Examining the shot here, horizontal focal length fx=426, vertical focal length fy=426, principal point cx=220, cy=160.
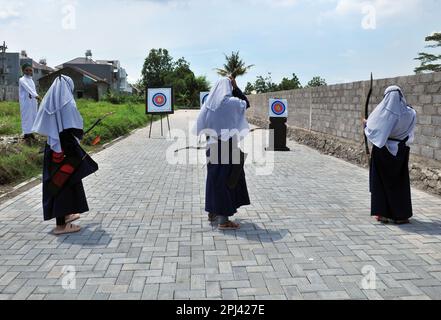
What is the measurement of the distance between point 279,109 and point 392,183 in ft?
28.0

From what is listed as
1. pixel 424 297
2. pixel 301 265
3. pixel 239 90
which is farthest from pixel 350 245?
pixel 239 90

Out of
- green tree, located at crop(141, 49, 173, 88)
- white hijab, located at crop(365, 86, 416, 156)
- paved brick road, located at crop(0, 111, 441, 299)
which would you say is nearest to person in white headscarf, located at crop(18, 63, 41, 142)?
paved brick road, located at crop(0, 111, 441, 299)

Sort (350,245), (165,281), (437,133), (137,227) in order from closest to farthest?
(165,281) → (350,245) → (137,227) → (437,133)

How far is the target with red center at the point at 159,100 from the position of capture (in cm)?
1772

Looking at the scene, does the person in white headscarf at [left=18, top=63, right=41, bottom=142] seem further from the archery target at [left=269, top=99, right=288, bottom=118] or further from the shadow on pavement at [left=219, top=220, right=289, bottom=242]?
the shadow on pavement at [left=219, top=220, right=289, bottom=242]

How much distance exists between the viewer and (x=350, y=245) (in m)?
4.55

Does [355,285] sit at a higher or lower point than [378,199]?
→ lower

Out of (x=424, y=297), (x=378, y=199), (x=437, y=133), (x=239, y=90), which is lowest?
(x=424, y=297)

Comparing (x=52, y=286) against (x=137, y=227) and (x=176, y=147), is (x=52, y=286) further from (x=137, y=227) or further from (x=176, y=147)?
(x=176, y=147)

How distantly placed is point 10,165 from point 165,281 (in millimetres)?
5874

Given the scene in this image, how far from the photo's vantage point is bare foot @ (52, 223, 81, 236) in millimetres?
4941

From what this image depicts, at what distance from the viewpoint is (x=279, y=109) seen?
44.6 feet

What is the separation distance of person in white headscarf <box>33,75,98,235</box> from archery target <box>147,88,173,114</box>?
12807mm

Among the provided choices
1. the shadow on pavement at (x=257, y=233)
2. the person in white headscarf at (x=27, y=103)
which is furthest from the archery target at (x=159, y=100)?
the shadow on pavement at (x=257, y=233)
